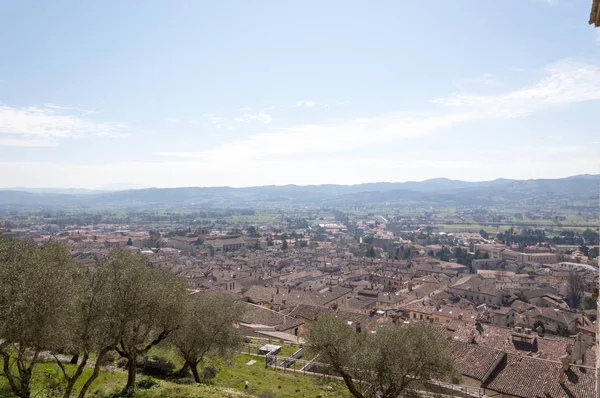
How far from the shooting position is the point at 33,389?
18062 millimetres

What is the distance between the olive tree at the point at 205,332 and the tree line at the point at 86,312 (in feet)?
0.17

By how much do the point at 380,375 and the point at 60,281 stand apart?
13995mm

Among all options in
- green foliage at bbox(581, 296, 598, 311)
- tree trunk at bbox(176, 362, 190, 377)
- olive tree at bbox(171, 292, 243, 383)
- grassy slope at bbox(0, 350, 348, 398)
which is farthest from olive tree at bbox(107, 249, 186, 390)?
green foliage at bbox(581, 296, 598, 311)

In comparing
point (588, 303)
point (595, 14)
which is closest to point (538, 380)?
point (595, 14)

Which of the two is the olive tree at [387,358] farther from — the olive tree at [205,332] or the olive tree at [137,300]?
the olive tree at [137,300]

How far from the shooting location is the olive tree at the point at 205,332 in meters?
22.4

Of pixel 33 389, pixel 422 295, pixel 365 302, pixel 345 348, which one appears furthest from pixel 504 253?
pixel 33 389

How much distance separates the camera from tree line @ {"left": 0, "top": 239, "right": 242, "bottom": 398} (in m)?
12.9

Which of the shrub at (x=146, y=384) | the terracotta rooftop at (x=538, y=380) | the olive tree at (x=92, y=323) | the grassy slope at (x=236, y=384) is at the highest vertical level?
the olive tree at (x=92, y=323)

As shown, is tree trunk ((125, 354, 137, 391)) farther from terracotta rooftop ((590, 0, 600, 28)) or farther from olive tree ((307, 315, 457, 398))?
terracotta rooftop ((590, 0, 600, 28))

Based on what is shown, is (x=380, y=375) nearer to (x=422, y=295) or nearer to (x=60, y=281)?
(x=60, y=281)

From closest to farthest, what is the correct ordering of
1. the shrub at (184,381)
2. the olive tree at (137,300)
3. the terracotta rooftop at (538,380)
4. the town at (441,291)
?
the olive tree at (137,300) < the shrub at (184,381) < the terracotta rooftop at (538,380) < the town at (441,291)

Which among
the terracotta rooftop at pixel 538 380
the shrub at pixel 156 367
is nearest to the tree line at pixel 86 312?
the shrub at pixel 156 367

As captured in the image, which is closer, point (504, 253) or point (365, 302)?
point (365, 302)
